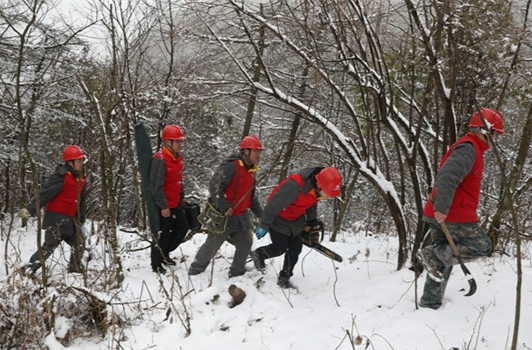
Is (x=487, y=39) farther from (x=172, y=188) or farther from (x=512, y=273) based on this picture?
(x=172, y=188)

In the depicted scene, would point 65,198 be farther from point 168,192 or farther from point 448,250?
point 448,250

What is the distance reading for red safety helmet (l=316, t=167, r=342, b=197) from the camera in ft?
14.9

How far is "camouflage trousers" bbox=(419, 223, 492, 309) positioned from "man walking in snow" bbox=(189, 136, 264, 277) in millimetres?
2047

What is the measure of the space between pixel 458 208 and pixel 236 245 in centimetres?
251

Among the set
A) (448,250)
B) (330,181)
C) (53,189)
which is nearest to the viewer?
(448,250)

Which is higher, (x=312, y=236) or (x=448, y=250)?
(x=448, y=250)

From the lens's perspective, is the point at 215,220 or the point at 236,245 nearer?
the point at 215,220

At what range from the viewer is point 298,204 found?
478 cm

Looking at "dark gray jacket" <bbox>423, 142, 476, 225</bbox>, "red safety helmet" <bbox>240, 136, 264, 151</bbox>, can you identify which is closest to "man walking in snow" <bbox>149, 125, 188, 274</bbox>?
"red safety helmet" <bbox>240, 136, 264, 151</bbox>

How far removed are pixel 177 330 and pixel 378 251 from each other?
11.6 ft

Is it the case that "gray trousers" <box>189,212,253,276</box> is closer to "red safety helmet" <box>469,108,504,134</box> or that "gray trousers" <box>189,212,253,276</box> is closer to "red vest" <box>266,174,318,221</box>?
"red vest" <box>266,174,318,221</box>

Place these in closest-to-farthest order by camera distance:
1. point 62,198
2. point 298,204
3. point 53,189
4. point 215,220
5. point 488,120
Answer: point 488,120, point 298,204, point 215,220, point 53,189, point 62,198

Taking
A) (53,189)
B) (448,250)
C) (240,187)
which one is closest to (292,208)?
(240,187)

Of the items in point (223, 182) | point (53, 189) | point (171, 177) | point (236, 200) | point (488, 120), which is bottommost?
point (53, 189)
